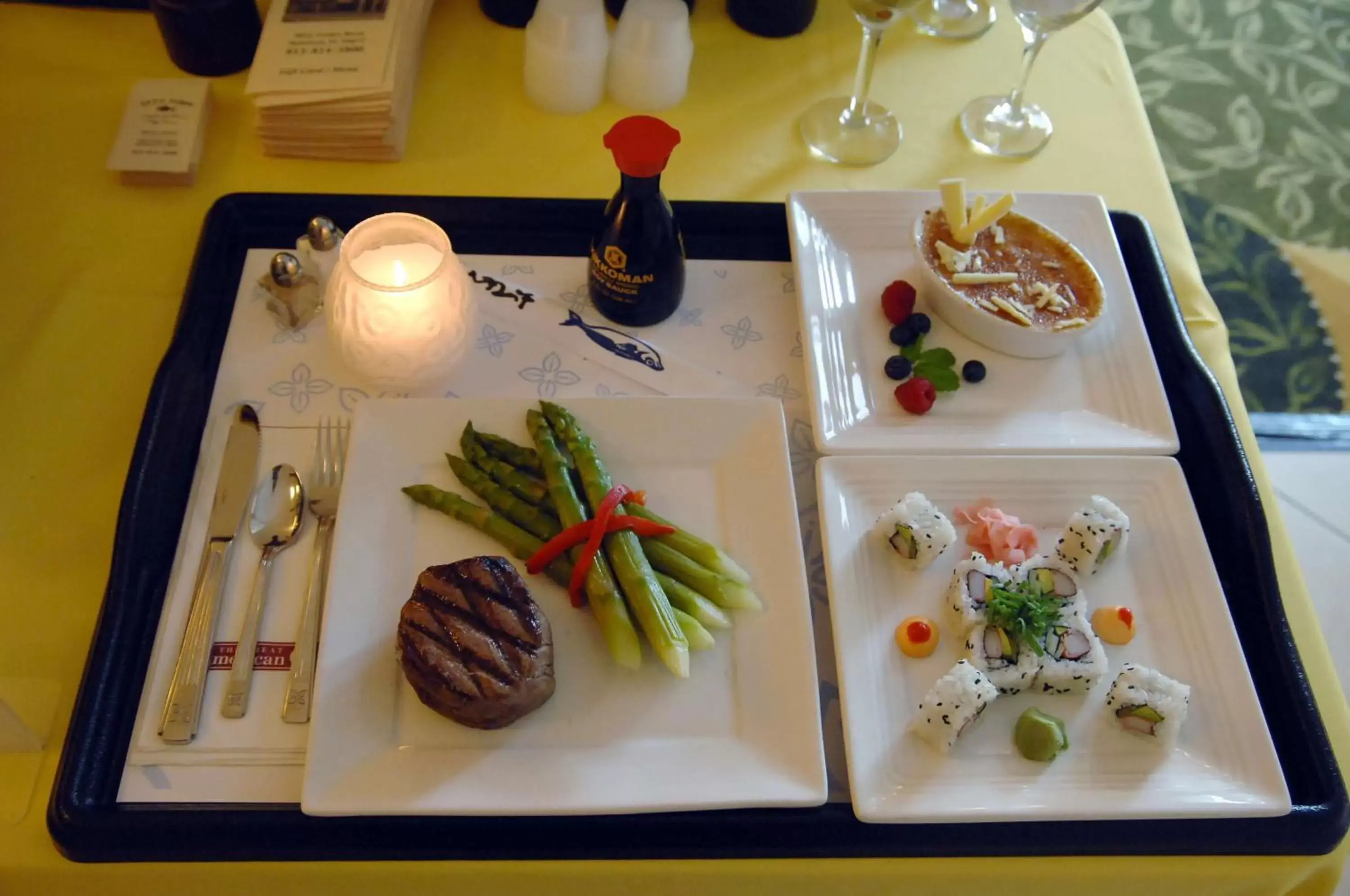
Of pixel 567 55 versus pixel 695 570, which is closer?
pixel 695 570

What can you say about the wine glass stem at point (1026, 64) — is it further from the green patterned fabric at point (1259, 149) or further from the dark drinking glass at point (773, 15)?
the green patterned fabric at point (1259, 149)

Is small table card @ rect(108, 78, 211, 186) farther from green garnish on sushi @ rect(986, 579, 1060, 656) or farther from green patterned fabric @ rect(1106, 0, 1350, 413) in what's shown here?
green patterned fabric @ rect(1106, 0, 1350, 413)

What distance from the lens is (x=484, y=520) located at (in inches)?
47.5

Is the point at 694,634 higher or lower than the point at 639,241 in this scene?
lower

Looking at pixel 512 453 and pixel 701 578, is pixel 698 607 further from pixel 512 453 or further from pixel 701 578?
pixel 512 453

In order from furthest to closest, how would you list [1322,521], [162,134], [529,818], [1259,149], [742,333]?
[1259,149] < [1322,521] < [162,134] < [742,333] < [529,818]

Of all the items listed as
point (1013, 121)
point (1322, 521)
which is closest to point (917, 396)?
point (1013, 121)

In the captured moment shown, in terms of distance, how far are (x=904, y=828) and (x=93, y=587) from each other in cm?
97

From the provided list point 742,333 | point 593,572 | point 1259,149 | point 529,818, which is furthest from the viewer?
point 1259,149

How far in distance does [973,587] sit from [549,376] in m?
0.64

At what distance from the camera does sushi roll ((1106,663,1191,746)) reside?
107 centimetres

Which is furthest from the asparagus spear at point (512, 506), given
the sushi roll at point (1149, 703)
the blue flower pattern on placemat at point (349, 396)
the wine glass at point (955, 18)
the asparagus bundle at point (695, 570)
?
the wine glass at point (955, 18)

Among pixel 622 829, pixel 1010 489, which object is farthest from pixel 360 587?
pixel 1010 489

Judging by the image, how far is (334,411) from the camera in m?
1.35
